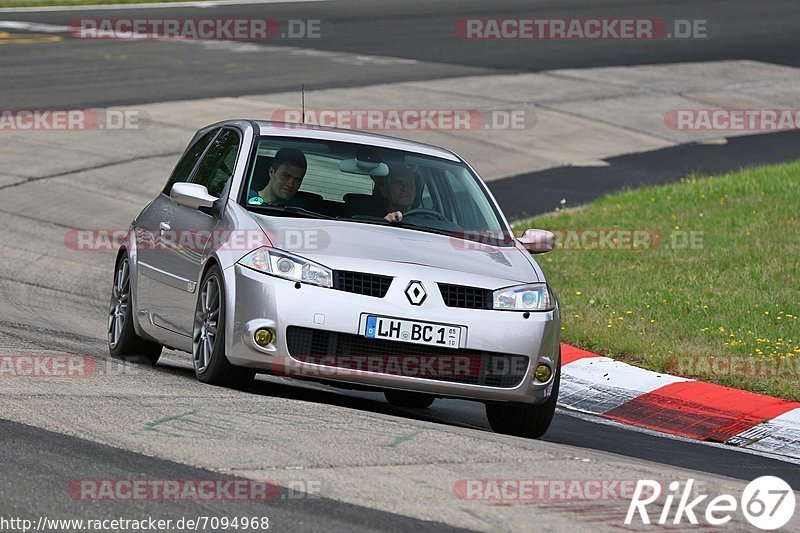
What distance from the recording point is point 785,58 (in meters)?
30.3

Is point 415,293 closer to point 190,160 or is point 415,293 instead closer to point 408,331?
point 408,331

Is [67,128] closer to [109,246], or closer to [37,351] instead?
[109,246]

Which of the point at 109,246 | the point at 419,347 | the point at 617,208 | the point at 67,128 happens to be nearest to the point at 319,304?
the point at 419,347

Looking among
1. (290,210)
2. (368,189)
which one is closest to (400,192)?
(368,189)

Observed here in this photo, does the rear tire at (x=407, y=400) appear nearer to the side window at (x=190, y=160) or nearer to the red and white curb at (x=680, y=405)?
the red and white curb at (x=680, y=405)

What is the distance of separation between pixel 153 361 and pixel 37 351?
99 cm

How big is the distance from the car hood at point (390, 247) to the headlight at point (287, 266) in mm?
46

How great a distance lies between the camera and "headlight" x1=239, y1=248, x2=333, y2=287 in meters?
7.96

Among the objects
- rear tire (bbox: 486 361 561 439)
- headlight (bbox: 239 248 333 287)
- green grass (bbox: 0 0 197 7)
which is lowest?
green grass (bbox: 0 0 197 7)

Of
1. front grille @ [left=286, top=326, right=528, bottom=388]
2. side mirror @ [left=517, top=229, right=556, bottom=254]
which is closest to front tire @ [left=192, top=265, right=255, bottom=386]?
front grille @ [left=286, top=326, right=528, bottom=388]

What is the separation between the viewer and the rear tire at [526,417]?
8.55 m

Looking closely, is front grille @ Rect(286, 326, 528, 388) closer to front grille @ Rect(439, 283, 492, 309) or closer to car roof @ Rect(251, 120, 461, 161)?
front grille @ Rect(439, 283, 492, 309)

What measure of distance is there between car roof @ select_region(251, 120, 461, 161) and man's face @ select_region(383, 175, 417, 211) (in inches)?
14.5

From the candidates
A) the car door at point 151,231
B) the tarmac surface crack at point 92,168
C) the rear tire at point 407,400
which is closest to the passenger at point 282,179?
the car door at point 151,231
